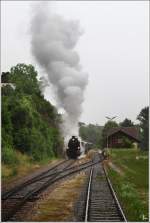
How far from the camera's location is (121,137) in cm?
5541

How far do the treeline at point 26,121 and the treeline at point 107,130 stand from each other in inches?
177

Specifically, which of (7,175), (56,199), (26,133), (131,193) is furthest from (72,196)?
(26,133)

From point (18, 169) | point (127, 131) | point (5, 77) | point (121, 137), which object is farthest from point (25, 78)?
point (18, 169)

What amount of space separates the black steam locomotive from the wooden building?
7.34 meters

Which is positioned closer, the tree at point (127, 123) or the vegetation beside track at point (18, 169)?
the vegetation beside track at point (18, 169)

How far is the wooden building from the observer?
183ft

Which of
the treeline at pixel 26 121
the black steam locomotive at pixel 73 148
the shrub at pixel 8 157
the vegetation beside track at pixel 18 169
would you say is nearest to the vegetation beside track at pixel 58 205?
the vegetation beside track at pixel 18 169

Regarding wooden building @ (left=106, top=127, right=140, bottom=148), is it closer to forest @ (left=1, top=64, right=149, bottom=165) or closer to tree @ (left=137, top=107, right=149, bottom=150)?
forest @ (left=1, top=64, right=149, bottom=165)

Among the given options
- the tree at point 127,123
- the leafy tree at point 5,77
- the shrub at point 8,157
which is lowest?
the shrub at point 8,157

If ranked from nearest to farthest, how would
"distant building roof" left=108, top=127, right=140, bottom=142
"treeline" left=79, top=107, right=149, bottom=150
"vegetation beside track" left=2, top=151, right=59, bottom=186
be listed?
1. "vegetation beside track" left=2, top=151, right=59, bottom=186
2. "distant building roof" left=108, top=127, right=140, bottom=142
3. "treeline" left=79, top=107, right=149, bottom=150

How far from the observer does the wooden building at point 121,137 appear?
183 ft

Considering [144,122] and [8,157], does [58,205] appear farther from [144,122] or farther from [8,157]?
[144,122]

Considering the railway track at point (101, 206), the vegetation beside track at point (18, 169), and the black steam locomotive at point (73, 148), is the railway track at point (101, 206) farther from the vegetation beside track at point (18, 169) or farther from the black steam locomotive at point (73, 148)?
the black steam locomotive at point (73, 148)

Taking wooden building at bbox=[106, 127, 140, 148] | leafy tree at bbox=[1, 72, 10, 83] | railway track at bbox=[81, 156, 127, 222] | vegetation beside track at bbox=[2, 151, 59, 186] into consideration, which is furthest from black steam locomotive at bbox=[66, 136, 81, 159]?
railway track at bbox=[81, 156, 127, 222]
